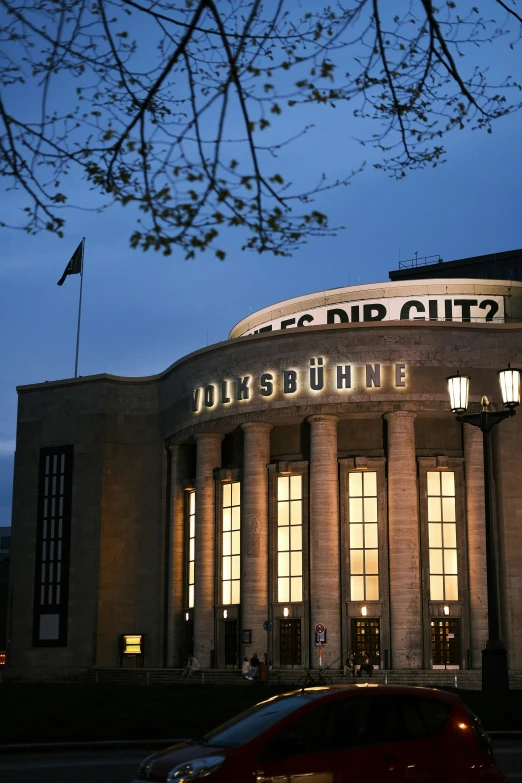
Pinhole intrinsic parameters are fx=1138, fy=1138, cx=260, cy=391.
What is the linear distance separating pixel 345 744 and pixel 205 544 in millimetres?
46824

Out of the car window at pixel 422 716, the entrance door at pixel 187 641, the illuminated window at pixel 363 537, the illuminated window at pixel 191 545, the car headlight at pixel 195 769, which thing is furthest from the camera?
the illuminated window at pixel 191 545

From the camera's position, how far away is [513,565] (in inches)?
2124

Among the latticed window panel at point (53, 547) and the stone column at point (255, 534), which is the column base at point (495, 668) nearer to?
the stone column at point (255, 534)

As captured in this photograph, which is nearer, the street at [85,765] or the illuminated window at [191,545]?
the street at [85,765]

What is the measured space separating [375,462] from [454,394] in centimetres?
2458

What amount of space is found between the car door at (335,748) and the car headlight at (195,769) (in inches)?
18.0

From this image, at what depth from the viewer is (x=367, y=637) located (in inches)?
2174

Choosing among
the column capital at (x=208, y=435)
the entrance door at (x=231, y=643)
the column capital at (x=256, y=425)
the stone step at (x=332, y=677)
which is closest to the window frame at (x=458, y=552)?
the stone step at (x=332, y=677)

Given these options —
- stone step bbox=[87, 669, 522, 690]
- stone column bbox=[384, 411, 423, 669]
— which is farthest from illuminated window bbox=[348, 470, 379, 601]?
stone step bbox=[87, 669, 522, 690]

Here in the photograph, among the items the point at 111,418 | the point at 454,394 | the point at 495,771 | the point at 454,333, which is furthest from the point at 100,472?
the point at 495,771

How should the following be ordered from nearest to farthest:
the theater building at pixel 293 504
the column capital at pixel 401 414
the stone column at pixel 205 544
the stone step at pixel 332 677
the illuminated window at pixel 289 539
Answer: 1. the stone step at pixel 332 677
2. the theater building at pixel 293 504
3. the column capital at pixel 401 414
4. the illuminated window at pixel 289 539
5. the stone column at pixel 205 544

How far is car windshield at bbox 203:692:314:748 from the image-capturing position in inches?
495

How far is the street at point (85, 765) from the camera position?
18.6m

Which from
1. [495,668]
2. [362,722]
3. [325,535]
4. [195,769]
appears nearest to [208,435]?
[325,535]
